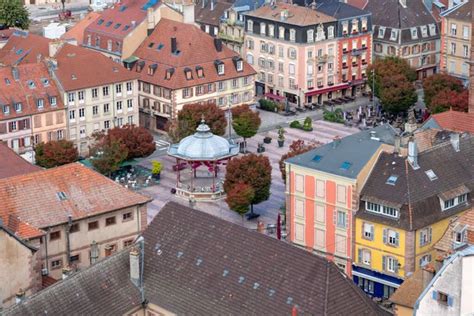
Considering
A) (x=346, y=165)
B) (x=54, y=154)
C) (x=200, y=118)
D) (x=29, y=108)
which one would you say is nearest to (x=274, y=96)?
(x=200, y=118)

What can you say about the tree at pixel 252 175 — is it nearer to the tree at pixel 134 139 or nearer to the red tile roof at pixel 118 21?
the tree at pixel 134 139

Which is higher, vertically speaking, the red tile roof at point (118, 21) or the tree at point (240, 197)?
the red tile roof at point (118, 21)

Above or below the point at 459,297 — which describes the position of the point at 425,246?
below

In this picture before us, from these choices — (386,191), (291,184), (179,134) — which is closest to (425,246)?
(386,191)

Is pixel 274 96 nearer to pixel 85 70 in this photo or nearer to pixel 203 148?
pixel 85 70

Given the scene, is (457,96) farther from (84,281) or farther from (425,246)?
(84,281)

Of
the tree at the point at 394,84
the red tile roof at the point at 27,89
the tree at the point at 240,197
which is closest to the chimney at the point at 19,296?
the tree at the point at 240,197

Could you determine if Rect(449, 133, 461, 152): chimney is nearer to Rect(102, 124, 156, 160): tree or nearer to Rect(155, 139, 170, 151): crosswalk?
Rect(102, 124, 156, 160): tree
